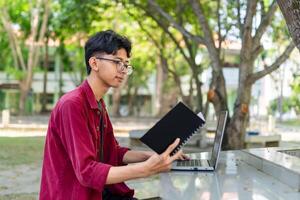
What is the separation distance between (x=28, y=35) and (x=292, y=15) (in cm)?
2680

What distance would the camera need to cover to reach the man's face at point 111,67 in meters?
2.11

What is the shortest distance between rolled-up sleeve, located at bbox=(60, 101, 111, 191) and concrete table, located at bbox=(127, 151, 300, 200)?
77 cm

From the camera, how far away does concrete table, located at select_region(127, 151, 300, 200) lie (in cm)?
249

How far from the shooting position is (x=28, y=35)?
92.5 ft

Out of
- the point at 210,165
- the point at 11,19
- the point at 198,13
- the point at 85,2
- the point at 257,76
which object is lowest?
the point at 210,165

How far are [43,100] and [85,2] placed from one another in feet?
70.5

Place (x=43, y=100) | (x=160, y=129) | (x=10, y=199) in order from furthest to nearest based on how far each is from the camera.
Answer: (x=43, y=100)
(x=10, y=199)
(x=160, y=129)

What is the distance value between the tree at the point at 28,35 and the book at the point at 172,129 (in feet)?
73.7

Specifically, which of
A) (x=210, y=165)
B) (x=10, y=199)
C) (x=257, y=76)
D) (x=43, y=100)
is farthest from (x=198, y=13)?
(x=43, y=100)

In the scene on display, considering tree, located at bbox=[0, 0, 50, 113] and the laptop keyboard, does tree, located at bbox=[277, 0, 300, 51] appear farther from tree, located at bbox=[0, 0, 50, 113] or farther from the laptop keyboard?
tree, located at bbox=[0, 0, 50, 113]

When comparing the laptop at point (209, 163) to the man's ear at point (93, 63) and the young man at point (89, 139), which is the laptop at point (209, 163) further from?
the man's ear at point (93, 63)

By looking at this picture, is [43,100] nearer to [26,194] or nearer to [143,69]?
[143,69]

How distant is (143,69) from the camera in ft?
108

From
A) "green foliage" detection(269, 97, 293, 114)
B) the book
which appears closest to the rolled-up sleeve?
the book
